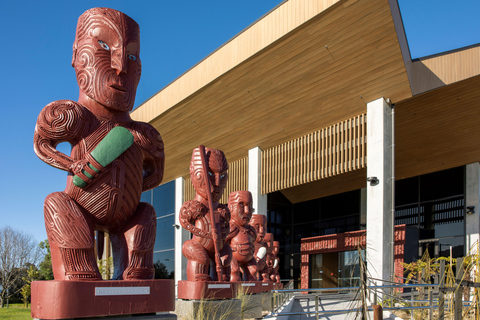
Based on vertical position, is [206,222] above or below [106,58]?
below

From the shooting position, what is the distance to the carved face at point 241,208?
8305 millimetres

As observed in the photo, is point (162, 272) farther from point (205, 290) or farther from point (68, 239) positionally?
point (68, 239)

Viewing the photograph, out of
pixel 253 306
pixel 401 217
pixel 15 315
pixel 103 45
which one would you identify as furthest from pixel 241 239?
pixel 401 217

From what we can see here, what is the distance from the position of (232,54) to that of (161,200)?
1211cm

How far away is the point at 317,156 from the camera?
624 inches

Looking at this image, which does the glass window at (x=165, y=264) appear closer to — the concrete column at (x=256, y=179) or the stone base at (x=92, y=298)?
the concrete column at (x=256, y=179)

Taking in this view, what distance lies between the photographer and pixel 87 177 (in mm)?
3557

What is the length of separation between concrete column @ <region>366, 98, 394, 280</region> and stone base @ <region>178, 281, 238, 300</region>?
27.5 ft

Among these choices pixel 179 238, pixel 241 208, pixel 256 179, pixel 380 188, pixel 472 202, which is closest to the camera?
pixel 241 208

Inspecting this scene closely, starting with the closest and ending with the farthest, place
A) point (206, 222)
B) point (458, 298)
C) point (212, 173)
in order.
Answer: point (458, 298), point (206, 222), point (212, 173)

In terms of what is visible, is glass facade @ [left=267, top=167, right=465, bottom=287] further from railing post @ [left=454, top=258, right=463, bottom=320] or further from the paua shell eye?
the paua shell eye

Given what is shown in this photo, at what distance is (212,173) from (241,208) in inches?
72.8

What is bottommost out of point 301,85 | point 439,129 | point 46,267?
point 46,267

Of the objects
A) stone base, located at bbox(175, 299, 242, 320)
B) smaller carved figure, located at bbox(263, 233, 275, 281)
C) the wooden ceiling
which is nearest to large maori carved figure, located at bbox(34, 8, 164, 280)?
stone base, located at bbox(175, 299, 242, 320)
